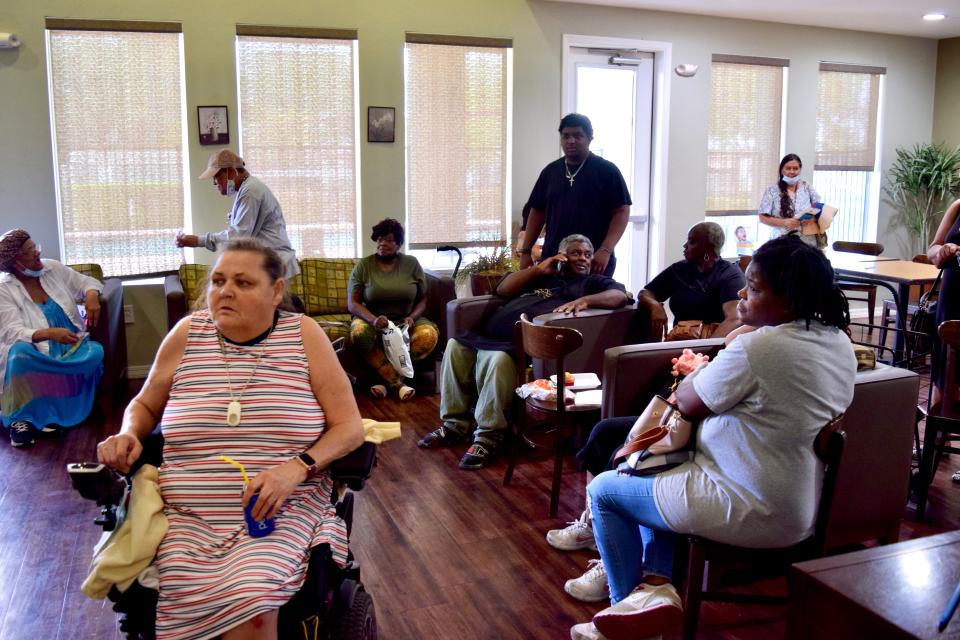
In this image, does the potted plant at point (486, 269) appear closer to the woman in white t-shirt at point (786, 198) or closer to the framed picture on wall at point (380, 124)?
the framed picture on wall at point (380, 124)

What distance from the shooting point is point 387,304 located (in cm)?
508

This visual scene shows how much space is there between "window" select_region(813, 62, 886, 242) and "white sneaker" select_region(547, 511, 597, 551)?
555 cm

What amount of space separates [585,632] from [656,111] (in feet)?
17.1

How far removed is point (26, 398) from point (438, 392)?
2241 mm

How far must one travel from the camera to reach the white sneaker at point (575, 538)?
290 centimetres

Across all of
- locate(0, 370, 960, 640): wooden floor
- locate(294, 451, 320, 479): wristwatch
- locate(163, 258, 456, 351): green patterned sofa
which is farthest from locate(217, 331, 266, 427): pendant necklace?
locate(163, 258, 456, 351): green patterned sofa

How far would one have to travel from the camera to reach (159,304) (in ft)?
18.0

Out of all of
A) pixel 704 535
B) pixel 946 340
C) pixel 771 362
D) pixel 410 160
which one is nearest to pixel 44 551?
pixel 704 535

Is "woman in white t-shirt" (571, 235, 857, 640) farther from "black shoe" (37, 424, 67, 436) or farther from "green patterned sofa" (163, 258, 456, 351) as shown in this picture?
"black shoe" (37, 424, 67, 436)

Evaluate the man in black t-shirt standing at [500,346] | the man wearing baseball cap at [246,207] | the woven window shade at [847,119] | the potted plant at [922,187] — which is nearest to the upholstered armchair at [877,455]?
the man in black t-shirt standing at [500,346]

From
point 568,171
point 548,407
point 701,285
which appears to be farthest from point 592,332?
point 568,171

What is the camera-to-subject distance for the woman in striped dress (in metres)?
1.77

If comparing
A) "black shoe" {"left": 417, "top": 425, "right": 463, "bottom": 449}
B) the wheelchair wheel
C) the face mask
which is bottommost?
"black shoe" {"left": 417, "top": 425, "right": 463, "bottom": 449}

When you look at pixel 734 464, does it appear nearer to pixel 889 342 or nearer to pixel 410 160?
pixel 410 160
